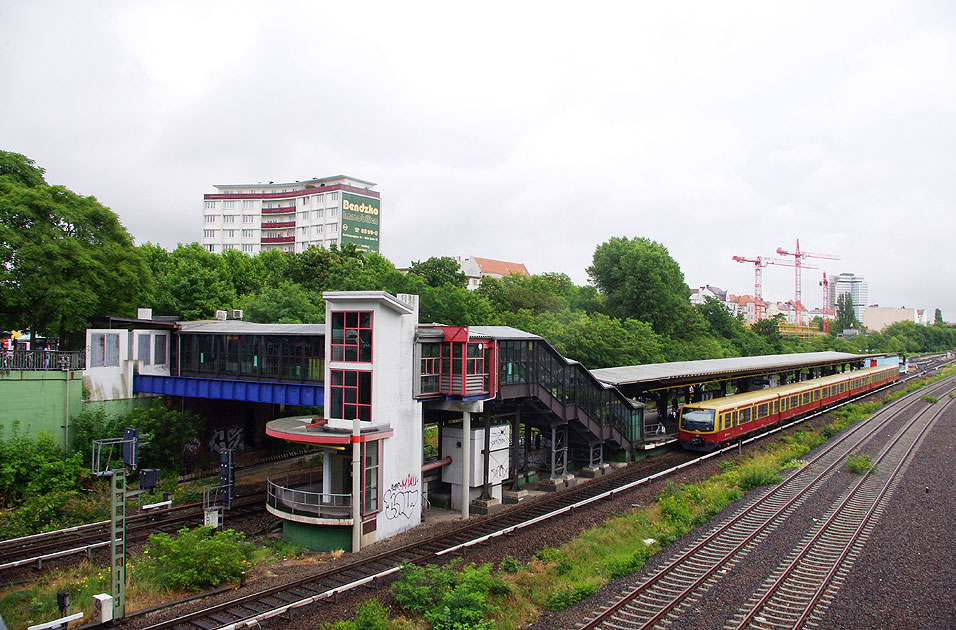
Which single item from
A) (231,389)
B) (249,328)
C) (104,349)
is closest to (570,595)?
(231,389)

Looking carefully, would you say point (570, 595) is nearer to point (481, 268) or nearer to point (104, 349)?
point (104, 349)

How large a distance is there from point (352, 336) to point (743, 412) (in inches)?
1014

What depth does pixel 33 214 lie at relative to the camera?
1259 inches

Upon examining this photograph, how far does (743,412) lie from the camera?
37.0 metres

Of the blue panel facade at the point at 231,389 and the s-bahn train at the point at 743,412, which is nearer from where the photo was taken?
the blue panel facade at the point at 231,389

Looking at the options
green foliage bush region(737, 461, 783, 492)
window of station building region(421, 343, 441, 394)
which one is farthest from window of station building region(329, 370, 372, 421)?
green foliage bush region(737, 461, 783, 492)

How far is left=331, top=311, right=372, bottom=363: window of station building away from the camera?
832 inches

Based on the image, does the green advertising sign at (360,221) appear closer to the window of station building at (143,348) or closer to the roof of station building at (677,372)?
the roof of station building at (677,372)

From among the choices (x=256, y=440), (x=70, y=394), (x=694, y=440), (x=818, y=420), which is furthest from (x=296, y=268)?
(x=818, y=420)

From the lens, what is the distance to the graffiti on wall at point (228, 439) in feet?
113

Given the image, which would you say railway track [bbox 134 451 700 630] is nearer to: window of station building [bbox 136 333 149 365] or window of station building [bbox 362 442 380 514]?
window of station building [bbox 362 442 380 514]

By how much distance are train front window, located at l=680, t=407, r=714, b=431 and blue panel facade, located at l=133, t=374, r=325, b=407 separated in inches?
793

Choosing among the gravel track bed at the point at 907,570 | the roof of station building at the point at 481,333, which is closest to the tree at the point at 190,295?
the roof of station building at the point at 481,333

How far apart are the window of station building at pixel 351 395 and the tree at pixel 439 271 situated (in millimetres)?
47567
